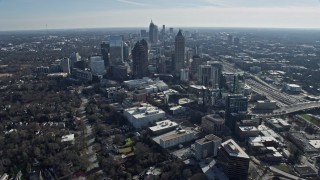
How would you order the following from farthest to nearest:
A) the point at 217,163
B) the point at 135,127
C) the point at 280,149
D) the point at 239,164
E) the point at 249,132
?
the point at 135,127, the point at 249,132, the point at 280,149, the point at 217,163, the point at 239,164

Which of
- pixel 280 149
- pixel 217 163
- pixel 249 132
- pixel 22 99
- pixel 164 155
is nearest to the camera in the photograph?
pixel 217 163

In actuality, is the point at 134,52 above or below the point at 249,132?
above

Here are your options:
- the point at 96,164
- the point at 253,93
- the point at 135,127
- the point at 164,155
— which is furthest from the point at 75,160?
the point at 253,93

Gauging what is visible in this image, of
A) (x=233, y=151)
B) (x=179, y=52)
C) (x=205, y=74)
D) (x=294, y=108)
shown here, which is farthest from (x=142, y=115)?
(x=179, y=52)

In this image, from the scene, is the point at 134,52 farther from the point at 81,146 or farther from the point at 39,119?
the point at 81,146

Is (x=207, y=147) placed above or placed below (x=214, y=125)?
below

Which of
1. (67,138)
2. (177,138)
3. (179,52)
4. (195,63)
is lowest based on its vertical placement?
(67,138)

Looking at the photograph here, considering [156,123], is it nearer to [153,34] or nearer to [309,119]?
[309,119]
